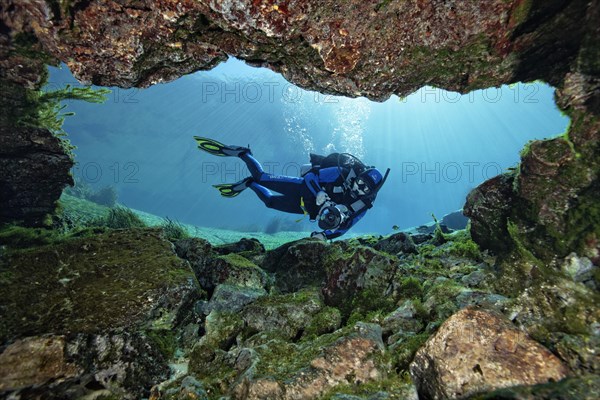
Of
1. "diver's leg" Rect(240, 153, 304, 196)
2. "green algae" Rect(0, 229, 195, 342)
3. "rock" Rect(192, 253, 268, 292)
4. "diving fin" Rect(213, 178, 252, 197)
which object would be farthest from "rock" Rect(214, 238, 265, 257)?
"green algae" Rect(0, 229, 195, 342)

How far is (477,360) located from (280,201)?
28.2ft

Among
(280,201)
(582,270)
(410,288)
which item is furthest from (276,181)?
(582,270)

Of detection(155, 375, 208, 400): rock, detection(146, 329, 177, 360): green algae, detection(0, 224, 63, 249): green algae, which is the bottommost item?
detection(155, 375, 208, 400): rock

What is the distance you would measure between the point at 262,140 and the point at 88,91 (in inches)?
3294

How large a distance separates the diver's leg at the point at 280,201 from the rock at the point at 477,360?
7755 millimetres

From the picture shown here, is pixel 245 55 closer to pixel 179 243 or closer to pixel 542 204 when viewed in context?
pixel 179 243

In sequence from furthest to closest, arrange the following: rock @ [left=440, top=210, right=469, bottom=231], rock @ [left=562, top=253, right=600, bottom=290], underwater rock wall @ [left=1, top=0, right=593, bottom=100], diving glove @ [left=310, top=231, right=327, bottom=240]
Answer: rock @ [left=440, top=210, right=469, bottom=231]
diving glove @ [left=310, top=231, right=327, bottom=240]
rock @ [left=562, top=253, right=600, bottom=290]
underwater rock wall @ [left=1, top=0, right=593, bottom=100]

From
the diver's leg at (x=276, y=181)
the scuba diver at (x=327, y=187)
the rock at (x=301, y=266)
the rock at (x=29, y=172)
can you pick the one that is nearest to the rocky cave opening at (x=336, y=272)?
the rock at (x=301, y=266)

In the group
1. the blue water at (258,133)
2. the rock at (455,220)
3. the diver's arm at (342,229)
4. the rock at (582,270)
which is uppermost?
the blue water at (258,133)

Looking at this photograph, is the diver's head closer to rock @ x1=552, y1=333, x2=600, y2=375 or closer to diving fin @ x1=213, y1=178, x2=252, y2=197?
diving fin @ x1=213, y1=178, x2=252, y2=197

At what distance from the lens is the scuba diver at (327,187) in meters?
7.79

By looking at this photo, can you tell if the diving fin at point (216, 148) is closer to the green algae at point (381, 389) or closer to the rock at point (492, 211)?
the rock at point (492, 211)

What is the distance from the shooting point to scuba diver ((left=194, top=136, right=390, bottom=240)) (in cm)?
779

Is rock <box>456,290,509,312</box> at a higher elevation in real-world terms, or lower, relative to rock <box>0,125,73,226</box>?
lower
